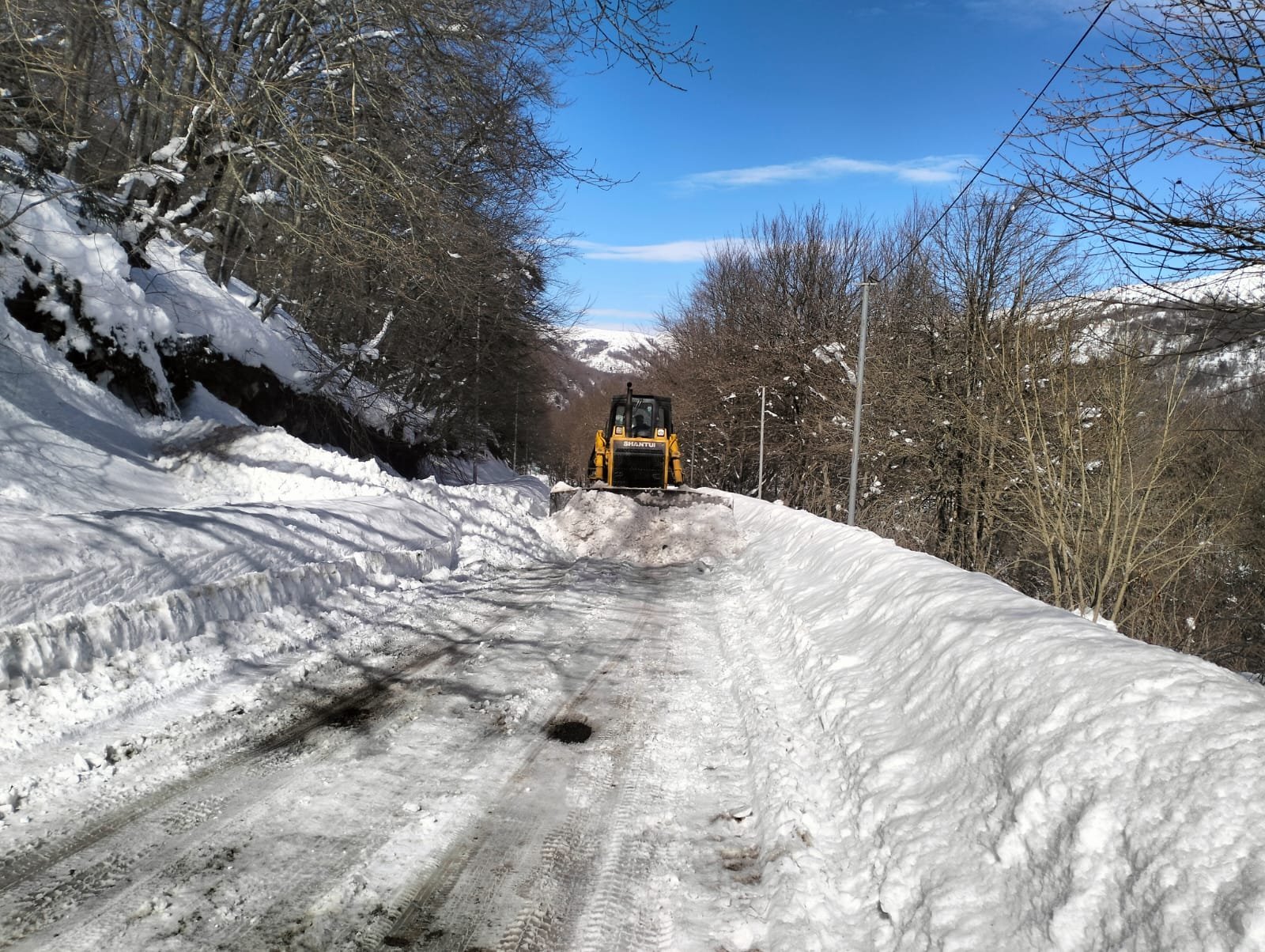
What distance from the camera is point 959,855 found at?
2781mm

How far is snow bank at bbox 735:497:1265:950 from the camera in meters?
2.04

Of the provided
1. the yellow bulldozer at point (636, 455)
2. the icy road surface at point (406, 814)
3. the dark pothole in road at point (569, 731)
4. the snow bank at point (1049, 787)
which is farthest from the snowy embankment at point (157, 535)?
the snow bank at point (1049, 787)

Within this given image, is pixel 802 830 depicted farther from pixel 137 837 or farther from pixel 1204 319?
pixel 1204 319

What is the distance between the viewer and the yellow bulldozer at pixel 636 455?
1532 centimetres

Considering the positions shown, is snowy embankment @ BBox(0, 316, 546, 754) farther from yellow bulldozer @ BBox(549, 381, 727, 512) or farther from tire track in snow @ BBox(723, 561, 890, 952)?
tire track in snow @ BBox(723, 561, 890, 952)

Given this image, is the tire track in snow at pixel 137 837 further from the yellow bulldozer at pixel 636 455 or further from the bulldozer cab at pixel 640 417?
the bulldozer cab at pixel 640 417

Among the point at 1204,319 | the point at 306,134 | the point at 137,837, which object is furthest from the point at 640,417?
the point at 137,837

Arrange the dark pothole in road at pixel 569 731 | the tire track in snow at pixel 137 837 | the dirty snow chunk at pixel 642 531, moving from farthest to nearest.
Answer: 1. the dirty snow chunk at pixel 642 531
2. the dark pothole in road at pixel 569 731
3. the tire track in snow at pixel 137 837

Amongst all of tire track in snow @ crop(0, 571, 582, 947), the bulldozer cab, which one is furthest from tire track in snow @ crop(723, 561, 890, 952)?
the bulldozer cab

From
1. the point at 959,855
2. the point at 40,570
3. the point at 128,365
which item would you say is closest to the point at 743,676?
A: the point at 959,855

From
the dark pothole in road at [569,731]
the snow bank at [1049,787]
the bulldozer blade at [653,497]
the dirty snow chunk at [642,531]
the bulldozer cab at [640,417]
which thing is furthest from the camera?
the bulldozer cab at [640,417]

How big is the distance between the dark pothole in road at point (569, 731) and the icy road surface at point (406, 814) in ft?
0.08

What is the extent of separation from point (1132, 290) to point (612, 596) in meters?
6.10

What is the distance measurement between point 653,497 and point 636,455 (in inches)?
123
